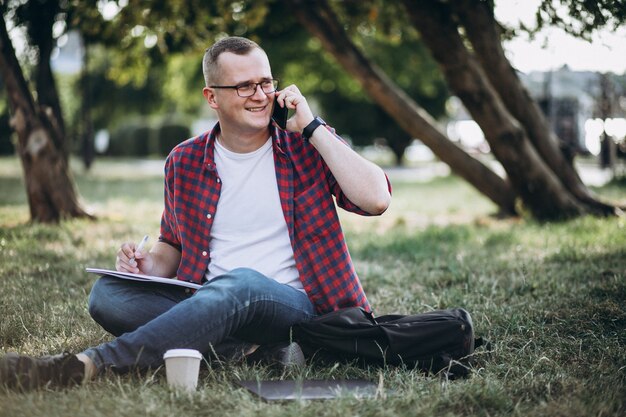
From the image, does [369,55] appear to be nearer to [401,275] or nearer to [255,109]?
[401,275]

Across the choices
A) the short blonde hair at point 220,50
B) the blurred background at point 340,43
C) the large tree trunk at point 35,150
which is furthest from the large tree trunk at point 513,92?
the short blonde hair at point 220,50

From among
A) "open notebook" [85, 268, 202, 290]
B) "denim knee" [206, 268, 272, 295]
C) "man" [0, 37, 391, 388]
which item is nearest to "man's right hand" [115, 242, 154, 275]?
"man" [0, 37, 391, 388]

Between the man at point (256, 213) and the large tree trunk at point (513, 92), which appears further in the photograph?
the large tree trunk at point (513, 92)

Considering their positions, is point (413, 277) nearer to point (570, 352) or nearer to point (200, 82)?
point (570, 352)

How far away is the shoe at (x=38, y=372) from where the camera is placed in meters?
2.71

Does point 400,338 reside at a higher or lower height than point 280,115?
lower

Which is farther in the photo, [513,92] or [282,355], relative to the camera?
[513,92]

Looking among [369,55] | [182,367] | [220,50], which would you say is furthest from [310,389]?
[369,55]

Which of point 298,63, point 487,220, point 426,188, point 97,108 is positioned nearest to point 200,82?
point 298,63

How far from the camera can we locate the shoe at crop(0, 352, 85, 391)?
2.71 m

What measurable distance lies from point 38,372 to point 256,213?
114cm

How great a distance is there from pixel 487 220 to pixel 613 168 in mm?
6888

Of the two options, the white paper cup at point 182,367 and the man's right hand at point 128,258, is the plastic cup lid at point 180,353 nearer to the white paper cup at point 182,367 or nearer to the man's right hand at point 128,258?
the white paper cup at point 182,367

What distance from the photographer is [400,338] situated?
312cm
